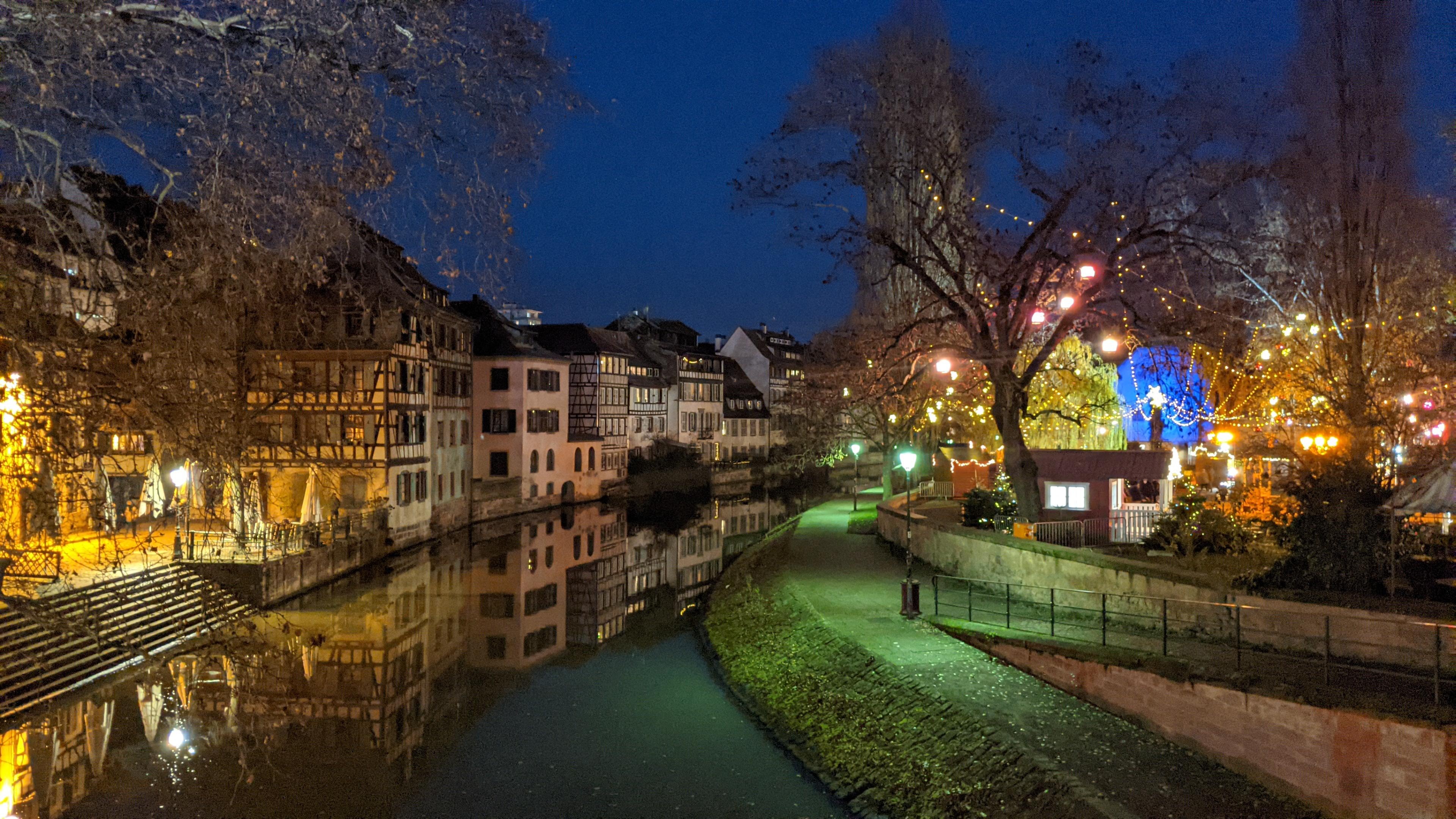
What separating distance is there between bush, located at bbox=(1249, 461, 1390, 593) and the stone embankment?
5.39 m

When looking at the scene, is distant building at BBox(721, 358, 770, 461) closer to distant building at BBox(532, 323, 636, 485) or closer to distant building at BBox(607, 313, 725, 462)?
distant building at BBox(607, 313, 725, 462)

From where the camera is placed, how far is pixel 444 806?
12.9 m

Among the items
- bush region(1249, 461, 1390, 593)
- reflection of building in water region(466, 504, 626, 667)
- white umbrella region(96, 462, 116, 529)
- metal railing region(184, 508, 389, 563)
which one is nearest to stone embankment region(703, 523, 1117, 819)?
reflection of building in water region(466, 504, 626, 667)

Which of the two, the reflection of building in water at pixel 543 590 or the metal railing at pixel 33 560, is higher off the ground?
the metal railing at pixel 33 560

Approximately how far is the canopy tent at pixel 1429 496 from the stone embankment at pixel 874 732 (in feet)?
22.9

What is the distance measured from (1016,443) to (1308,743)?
1215 centimetres

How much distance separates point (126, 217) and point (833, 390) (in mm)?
34481

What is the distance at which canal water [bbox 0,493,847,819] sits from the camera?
12.8 metres

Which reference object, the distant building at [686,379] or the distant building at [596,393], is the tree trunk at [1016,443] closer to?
the distant building at [596,393]

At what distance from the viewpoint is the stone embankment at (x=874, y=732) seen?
1103cm

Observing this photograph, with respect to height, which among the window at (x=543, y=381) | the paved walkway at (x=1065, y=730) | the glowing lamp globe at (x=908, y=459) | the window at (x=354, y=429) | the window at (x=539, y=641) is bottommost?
the window at (x=539, y=641)

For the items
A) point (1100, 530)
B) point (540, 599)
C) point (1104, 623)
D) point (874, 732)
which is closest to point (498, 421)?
point (540, 599)

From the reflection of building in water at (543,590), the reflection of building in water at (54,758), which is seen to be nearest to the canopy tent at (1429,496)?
the reflection of building in water at (543,590)

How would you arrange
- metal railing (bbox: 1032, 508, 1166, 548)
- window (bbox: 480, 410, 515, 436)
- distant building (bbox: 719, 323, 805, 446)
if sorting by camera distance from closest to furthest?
metal railing (bbox: 1032, 508, 1166, 548) → window (bbox: 480, 410, 515, 436) → distant building (bbox: 719, 323, 805, 446)
